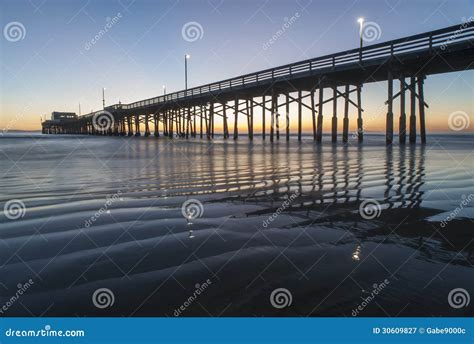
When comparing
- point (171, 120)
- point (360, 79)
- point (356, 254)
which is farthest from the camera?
point (171, 120)

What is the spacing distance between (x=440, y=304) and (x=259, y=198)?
115 inches

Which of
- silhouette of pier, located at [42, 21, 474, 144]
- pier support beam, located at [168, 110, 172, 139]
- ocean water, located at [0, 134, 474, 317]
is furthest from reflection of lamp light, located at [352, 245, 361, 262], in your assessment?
pier support beam, located at [168, 110, 172, 139]

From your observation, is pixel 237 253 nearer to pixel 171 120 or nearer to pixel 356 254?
pixel 356 254

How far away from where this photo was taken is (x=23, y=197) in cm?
477

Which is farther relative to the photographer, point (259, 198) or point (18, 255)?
point (259, 198)

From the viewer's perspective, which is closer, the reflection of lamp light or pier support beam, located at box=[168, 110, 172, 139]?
the reflection of lamp light

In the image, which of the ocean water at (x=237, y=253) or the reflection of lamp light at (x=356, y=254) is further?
the reflection of lamp light at (x=356, y=254)

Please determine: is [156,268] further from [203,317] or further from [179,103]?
[179,103]

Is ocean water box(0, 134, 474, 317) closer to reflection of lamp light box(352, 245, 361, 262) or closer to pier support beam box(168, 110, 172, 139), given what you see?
reflection of lamp light box(352, 245, 361, 262)

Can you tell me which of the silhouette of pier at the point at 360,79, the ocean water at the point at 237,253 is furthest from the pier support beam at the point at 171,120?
the ocean water at the point at 237,253

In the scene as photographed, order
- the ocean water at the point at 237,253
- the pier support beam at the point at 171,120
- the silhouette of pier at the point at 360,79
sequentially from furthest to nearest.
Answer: the pier support beam at the point at 171,120 < the silhouette of pier at the point at 360,79 < the ocean water at the point at 237,253

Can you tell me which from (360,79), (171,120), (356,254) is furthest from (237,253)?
(171,120)

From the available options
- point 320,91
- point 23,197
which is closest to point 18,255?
point 23,197

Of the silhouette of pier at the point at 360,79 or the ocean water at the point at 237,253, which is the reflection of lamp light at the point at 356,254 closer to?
the ocean water at the point at 237,253
